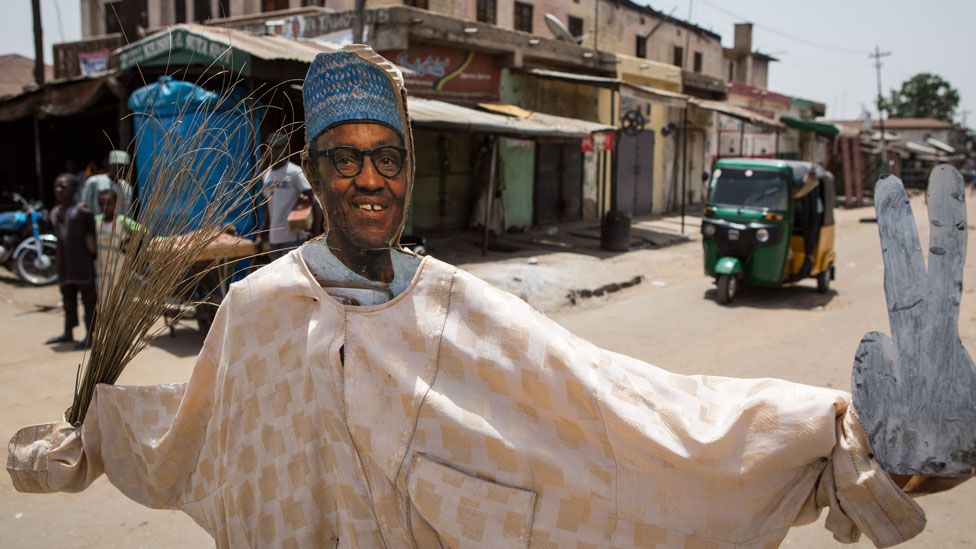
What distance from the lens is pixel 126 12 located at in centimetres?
2188

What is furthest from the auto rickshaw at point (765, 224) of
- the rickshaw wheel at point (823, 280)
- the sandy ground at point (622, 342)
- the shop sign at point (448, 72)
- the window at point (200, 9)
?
the window at point (200, 9)

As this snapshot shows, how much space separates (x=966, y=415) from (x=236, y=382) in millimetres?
1606

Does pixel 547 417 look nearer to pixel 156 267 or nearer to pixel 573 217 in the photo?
pixel 156 267

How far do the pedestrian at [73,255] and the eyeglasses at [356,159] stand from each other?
5.84 metres

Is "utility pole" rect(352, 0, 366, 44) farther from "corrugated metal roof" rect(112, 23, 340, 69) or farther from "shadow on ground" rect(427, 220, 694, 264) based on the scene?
"shadow on ground" rect(427, 220, 694, 264)

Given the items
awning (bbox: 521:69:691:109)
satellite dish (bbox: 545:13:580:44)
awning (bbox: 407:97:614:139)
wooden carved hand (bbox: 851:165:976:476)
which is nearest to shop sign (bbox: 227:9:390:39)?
awning (bbox: 407:97:614:139)

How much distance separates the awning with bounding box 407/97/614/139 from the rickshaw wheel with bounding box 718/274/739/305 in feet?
12.7

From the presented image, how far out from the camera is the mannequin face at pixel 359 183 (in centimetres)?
201

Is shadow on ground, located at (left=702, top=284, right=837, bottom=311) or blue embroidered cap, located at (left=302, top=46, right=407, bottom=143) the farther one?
shadow on ground, located at (left=702, top=284, right=837, bottom=311)

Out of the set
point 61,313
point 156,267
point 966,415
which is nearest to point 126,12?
point 61,313

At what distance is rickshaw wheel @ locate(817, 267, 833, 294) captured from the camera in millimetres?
9830

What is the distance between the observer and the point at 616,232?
1384 centimetres

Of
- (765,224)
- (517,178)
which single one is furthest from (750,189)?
(517,178)

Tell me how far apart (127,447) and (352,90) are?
1.18 meters
